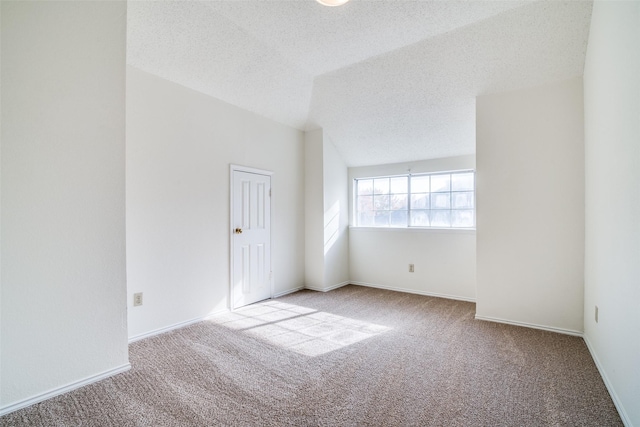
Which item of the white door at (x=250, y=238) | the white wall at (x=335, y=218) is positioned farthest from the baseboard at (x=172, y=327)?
the white wall at (x=335, y=218)

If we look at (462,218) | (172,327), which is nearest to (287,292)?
(172,327)

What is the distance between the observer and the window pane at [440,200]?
4352 millimetres

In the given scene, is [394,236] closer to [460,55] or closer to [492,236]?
[492,236]

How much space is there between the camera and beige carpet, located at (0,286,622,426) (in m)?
1.68

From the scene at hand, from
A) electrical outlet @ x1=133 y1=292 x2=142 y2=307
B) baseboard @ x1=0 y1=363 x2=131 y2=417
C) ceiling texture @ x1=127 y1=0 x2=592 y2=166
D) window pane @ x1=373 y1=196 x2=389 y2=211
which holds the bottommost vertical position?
baseboard @ x1=0 y1=363 x2=131 y2=417

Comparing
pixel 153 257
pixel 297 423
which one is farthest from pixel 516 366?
pixel 153 257

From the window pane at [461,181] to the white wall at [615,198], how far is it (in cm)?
166

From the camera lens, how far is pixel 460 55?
2.95 meters

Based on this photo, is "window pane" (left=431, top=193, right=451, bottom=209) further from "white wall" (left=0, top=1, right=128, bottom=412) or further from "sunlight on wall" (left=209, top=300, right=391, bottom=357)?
"white wall" (left=0, top=1, right=128, bottom=412)

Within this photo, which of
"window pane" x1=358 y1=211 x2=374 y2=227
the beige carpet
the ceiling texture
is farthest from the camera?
"window pane" x1=358 y1=211 x2=374 y2=227

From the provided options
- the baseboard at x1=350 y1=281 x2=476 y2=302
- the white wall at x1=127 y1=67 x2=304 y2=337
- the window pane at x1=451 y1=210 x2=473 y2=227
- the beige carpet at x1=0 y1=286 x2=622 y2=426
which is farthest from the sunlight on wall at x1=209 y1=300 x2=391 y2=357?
the window pane at x1=451 y1=210 x2=473 y2=227

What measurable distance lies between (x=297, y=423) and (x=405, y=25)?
311 centimetres

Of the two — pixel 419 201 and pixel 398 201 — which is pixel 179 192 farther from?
pixel 419 201

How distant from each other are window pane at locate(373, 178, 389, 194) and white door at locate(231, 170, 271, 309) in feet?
5.97
